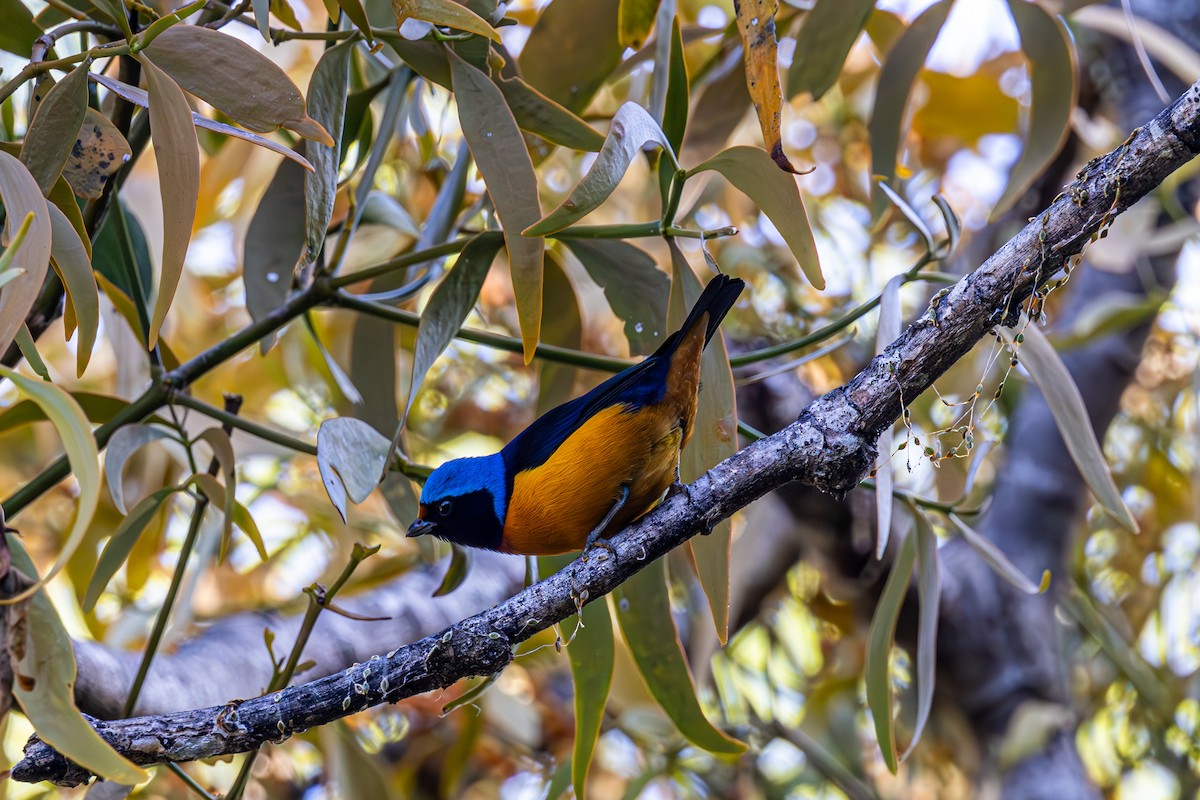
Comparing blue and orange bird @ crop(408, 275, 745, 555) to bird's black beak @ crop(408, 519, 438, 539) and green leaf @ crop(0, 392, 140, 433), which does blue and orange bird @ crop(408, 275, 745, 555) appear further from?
green leaf @ crop(0, 392, 140, 433)

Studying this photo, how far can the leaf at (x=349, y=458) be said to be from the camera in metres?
1.21

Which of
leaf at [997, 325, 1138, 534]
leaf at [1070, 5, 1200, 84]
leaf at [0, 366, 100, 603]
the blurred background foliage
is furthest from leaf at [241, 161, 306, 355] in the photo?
leaf at [1070, 5, 1200, 84]

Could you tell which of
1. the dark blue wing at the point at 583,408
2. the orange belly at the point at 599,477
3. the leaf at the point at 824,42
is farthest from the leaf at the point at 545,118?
the leaf at the point at 824,42

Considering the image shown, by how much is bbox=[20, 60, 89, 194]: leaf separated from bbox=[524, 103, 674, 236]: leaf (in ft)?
1.65

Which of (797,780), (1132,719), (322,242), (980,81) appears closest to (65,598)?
(322,242)

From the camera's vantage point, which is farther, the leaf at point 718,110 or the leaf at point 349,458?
the leaf at point 718,110

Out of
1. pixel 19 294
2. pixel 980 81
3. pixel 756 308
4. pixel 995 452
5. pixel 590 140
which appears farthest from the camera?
pixel 995 452

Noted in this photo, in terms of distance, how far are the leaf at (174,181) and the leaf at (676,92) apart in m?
0.66

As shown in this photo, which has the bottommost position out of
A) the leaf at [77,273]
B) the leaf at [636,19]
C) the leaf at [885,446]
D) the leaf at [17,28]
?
the leaf at [885,446]

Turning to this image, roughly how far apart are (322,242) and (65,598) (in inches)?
72.3

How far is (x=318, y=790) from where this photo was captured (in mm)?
3104

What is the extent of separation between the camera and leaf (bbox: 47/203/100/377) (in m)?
1.12

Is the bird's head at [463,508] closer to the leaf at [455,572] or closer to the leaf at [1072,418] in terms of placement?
the leaf at [455,572]

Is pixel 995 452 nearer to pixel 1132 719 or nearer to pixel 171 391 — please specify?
pixel 1132 719
